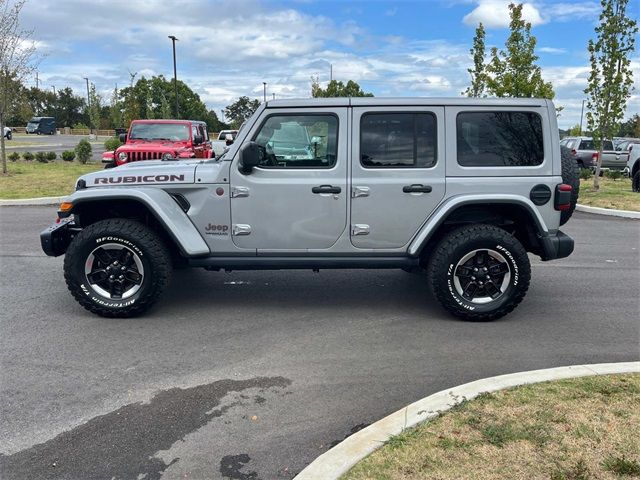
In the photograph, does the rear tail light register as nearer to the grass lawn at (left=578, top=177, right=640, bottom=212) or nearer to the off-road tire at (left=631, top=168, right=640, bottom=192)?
the grass lawn at (left=578, top=177, right=640, bottom=212)

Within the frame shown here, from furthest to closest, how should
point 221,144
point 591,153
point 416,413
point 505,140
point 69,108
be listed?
point 69,108 → point 221,144 → point 591,153 → point 505,140 → point 416,413

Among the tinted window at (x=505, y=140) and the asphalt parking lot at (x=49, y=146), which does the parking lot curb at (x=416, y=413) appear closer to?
the tinted window at (x=505, y=140)

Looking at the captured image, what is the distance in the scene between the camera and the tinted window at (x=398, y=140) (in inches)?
195

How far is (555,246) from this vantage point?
4.98 meters

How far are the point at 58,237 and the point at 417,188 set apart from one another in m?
3.39

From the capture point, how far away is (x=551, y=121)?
197 inches

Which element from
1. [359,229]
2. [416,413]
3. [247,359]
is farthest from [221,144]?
[416,413]

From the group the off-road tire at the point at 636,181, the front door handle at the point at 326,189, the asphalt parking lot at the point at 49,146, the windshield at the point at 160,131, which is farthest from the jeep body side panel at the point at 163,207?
the asphalt parking lot at the point at 49,146

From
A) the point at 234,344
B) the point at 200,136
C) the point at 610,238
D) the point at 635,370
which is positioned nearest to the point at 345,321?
the point at 234,344

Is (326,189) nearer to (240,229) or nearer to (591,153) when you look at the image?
(240,229)

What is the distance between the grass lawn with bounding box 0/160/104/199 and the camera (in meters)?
13.4

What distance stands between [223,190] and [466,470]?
315 centimetres

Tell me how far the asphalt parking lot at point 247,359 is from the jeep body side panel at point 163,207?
2.40ft

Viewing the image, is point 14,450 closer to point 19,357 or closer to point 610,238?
point 19,357
